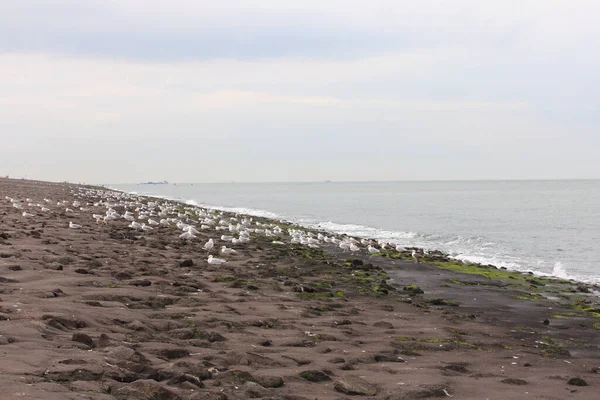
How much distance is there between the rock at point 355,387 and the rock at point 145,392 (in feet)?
5.51

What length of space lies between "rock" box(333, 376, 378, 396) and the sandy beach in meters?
0.03

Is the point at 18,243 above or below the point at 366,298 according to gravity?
above

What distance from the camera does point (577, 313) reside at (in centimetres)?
1193

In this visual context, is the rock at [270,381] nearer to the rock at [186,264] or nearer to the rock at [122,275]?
the rock at [122,275]

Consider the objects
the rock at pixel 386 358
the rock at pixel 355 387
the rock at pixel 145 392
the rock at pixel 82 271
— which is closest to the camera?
the rock at pixel 145 392

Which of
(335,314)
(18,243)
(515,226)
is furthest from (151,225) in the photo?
(515,226)

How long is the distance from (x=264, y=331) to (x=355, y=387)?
8.01 feet

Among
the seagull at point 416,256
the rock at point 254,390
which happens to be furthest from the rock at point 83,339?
the seagull at point 416,256

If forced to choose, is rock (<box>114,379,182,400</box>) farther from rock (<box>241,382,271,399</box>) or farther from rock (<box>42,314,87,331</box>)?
rock (<box>42,314,87,331</box>)

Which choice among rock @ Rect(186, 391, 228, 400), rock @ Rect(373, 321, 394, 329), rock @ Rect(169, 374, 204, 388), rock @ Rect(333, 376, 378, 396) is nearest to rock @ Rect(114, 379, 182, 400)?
rock @ Rect(186, 391, 228, 400)

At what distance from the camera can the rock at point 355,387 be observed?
549 centimetres

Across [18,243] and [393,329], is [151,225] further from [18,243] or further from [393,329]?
[393,329]

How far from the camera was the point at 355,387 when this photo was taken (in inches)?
219

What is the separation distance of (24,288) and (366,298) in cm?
666
